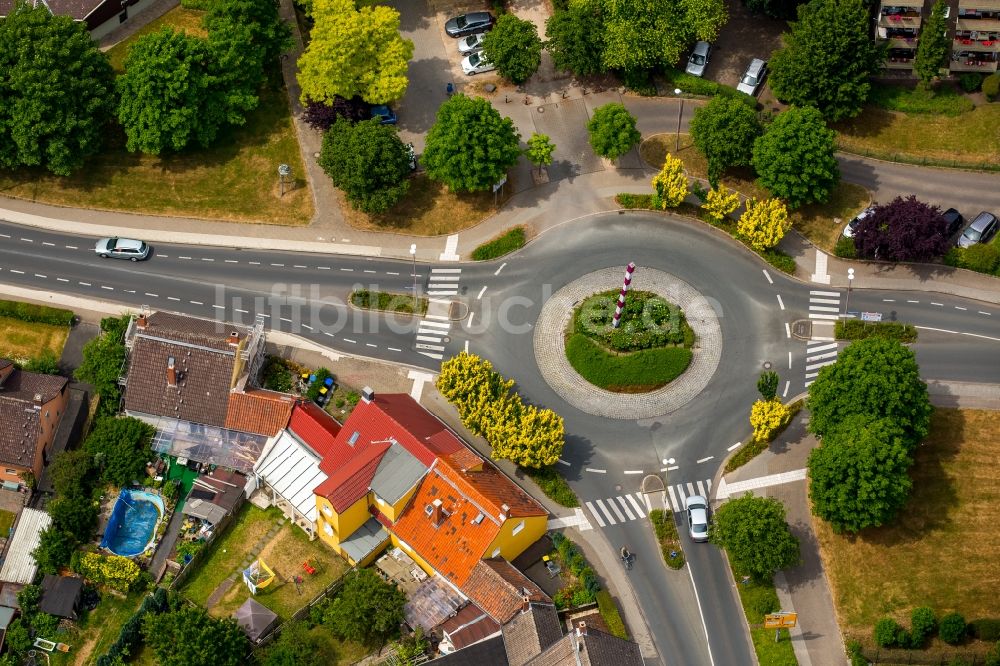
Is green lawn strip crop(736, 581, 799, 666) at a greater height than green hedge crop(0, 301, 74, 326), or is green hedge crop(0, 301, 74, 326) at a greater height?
green hedge crop(0, 301, 74, 326)

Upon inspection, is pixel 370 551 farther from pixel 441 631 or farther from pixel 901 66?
pixel 901 66

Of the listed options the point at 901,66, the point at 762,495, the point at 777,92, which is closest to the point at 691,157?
the point at 777,92

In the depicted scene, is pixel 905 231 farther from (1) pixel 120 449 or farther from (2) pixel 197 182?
(1) pixel 120 449

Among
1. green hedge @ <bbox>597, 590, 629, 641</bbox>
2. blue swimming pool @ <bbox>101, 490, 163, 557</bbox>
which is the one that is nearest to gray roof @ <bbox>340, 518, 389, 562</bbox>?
blue swimming pool @ <bbox>101, 490, 163, 557</bbox>

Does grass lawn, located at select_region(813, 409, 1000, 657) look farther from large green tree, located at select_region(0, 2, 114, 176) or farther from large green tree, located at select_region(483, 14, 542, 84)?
large green tree, located at select_region(0, 2, 114, 176)

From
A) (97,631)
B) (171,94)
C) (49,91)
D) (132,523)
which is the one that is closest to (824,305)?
(171,94)

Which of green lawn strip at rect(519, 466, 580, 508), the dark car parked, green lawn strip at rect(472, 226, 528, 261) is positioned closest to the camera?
green lawn strip at rect(519, 466, 580, 508)

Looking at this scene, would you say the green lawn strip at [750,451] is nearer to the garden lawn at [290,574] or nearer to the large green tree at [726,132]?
the large green tree at [726,132]
